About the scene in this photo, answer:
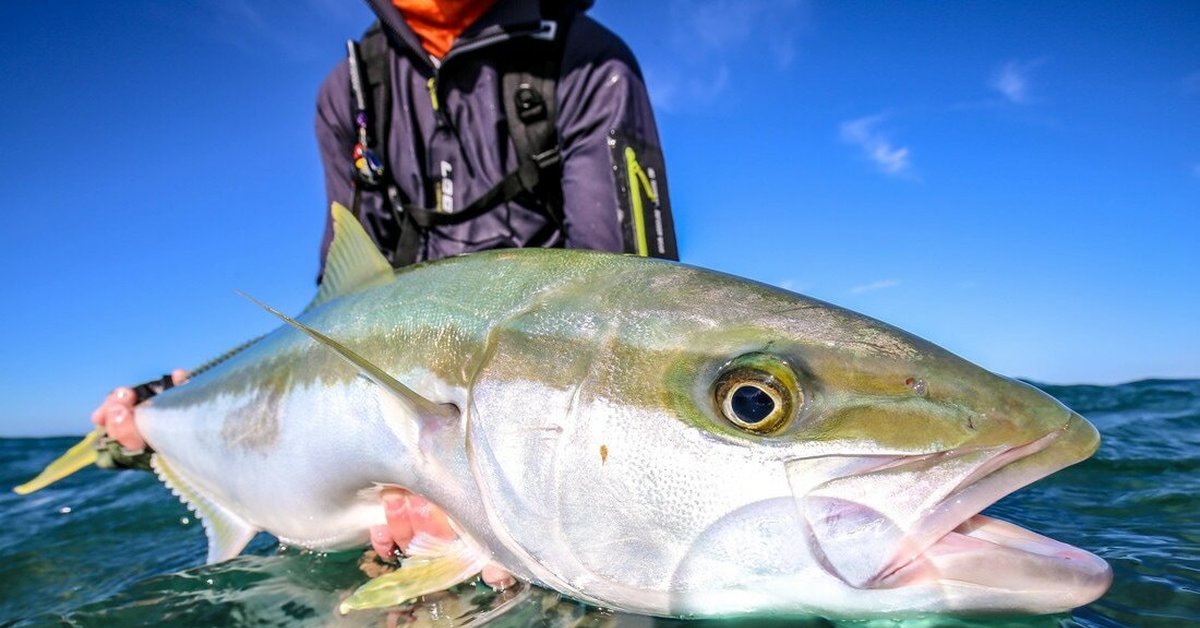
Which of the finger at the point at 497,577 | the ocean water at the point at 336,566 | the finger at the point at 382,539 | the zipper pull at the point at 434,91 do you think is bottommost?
the ocean water at the point at 336,566

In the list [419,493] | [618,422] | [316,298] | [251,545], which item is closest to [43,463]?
[251,545]

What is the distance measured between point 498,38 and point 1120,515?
3.41m

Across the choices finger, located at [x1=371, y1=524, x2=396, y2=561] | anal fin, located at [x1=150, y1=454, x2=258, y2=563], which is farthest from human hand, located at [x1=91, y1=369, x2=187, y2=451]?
finger, located at [x1=371, y1=524, x2=396, y2=561]

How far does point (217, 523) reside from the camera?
2.74 m

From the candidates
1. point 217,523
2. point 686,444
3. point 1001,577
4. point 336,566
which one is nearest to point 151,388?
point 217,523

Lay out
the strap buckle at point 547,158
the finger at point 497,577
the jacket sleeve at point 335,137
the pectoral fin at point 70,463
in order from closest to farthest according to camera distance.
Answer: the finger at point 497,577 → the pectoral fin at point 70,463 → the strap buckle at point 547,158 → the jacket sleeve at point 335,137

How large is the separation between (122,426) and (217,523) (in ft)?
2.44

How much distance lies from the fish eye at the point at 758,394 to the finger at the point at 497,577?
29.8 inches

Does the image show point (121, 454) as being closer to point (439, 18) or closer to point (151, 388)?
point (151, 388)

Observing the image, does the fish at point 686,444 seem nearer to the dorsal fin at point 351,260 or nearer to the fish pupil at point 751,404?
the fish pupil at point 751,404

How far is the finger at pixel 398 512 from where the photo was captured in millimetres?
1982

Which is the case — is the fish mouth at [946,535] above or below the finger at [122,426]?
below

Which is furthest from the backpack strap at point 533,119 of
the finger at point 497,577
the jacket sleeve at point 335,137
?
the finger at point 497,577

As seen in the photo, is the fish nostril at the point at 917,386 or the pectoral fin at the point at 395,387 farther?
the pectoral fin at the point at 395,387
